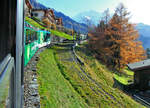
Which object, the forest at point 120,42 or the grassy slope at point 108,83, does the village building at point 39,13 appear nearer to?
the forest at point 120,42

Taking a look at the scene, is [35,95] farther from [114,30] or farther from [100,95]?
[114,30]

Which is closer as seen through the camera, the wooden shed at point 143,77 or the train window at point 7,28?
the train window at point 7,28

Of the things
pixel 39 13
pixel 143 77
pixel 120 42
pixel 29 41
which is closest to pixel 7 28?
pixel 29 41

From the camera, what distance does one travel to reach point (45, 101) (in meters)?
5.17

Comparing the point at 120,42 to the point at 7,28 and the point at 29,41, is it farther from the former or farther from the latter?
the point at 7,28

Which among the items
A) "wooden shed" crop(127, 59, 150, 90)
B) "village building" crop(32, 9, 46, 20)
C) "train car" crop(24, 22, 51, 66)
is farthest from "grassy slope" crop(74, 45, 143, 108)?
"village building" crop(32, 9, 46, 20)

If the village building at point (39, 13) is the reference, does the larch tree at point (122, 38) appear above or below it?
below

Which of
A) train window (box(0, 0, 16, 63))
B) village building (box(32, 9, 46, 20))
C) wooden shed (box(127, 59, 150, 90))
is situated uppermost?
village building (box(32, 9, 46, 20))

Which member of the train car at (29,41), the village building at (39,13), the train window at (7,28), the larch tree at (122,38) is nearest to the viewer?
the train window at (7,28)

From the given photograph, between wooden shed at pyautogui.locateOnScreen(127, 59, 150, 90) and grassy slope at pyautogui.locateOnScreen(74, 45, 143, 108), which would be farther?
wooden shed at pyautogui.locateOnScreen(127, 59, 150, 90)

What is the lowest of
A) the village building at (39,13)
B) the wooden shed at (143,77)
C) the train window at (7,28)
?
the wooden shed at (143,77)

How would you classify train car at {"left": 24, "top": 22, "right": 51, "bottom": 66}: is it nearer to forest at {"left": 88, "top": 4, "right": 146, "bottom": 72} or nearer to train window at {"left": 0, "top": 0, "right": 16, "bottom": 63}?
train window at {"left": 0, "top": 0, "right": 16, "bottom": 63}

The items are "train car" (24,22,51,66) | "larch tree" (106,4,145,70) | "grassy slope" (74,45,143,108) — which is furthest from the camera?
"larch tree" (106,4,145,70)

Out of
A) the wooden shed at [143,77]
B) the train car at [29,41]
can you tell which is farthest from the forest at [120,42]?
the train car at [29,41]
